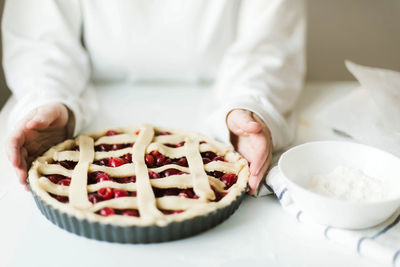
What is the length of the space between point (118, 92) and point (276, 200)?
0.67 meters

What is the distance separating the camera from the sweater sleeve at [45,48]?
1121mm

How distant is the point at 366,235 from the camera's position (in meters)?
0.73

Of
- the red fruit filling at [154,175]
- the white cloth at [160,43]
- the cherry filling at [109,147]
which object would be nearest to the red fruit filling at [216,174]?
the red fruit filling at [154,175]

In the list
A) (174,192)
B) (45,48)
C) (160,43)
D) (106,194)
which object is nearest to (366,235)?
(174,192)

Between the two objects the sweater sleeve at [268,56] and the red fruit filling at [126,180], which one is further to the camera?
the sweater sleeve at [268,56]

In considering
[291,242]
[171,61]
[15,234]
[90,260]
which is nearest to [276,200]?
[291,242]

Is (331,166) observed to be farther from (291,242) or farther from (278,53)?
(278,53)

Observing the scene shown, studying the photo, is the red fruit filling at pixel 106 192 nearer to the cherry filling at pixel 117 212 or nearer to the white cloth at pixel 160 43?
the cherry filling at pixel 117 212

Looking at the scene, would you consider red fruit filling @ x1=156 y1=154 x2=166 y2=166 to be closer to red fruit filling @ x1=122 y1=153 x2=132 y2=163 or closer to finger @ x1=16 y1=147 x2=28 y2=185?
red fruit filling @ x1=122 y1=153 x2=132 y2=163

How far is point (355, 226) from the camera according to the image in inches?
28.6

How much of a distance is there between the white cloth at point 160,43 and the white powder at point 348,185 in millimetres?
350

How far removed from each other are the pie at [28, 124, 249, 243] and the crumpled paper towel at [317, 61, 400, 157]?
1.16ft

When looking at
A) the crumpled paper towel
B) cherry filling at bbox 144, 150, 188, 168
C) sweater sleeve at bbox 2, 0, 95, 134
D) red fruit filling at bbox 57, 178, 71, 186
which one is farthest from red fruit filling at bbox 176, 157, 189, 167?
the crumpled paper towel

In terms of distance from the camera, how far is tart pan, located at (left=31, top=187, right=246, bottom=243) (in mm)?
690
